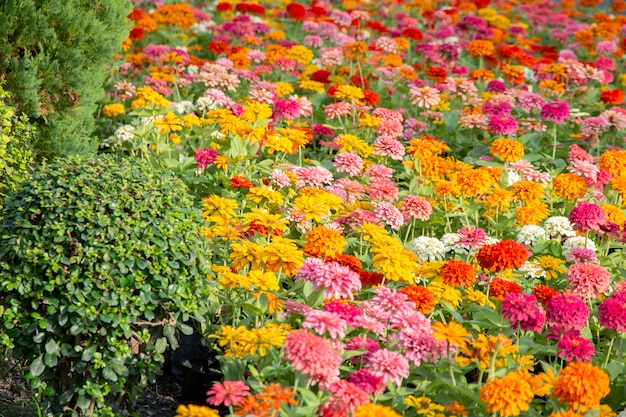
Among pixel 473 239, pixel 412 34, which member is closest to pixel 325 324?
pixel 473 239

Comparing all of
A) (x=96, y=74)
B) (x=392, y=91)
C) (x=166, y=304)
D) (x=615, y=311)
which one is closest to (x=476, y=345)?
(x=615, y=311)

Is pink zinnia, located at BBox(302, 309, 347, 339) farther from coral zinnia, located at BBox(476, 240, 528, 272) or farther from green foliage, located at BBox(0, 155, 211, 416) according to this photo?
coral zinnia, located at BBox(476, 240, 528, 272)

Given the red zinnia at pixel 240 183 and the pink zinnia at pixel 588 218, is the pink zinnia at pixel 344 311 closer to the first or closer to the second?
the red zinnia at pixel 240 183

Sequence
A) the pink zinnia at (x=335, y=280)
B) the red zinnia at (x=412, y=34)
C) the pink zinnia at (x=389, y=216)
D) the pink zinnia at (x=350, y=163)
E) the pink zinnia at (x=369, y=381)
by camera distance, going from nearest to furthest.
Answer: the pink zinnia at (x=369, y=381)
the pink zinnia at (x=335, y=280)
the pink zinnia at (x=389, y=216)
the pink zinnia at (x=350, y=163)
the red zinnia at (x=412, y=34)

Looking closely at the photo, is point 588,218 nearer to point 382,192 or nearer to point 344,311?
point 382,192

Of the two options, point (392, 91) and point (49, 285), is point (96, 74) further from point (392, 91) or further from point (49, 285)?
point (392, 91)

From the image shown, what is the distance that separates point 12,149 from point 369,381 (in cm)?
186

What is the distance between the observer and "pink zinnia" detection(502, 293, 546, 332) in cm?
284

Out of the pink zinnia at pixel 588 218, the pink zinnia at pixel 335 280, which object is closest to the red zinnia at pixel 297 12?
the pink zinnia at pixel 588 218

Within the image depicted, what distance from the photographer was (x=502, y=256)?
3.18m

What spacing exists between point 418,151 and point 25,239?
198cm

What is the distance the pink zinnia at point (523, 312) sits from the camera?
9.32 ft

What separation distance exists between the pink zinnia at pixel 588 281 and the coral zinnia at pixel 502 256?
0.19 meters

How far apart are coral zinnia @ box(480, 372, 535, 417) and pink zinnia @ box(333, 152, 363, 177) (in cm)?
179
